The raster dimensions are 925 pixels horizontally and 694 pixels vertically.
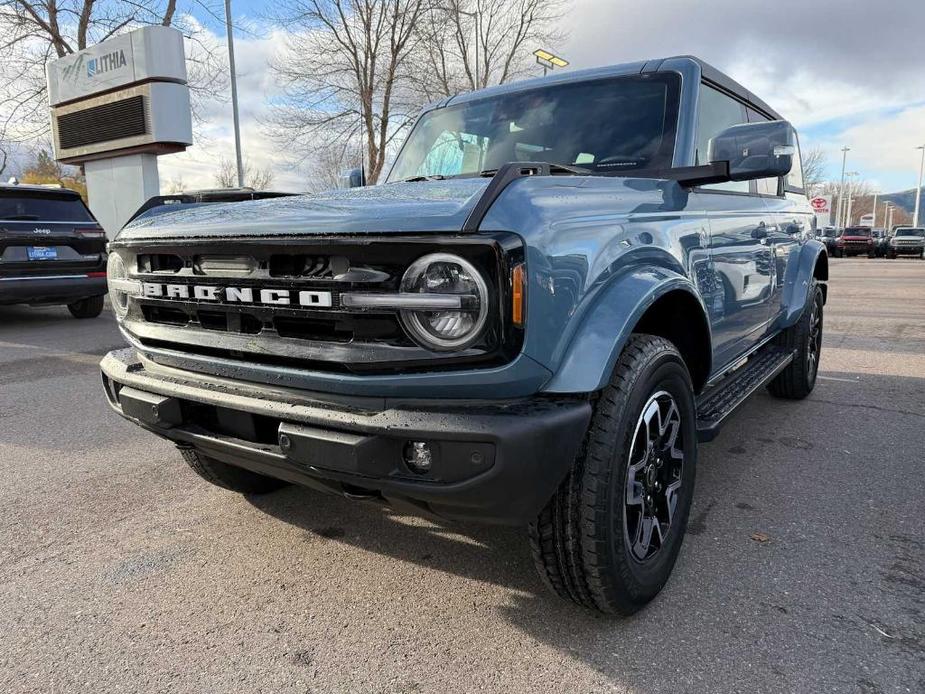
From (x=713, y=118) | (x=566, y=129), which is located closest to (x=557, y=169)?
(x=566, y=129)

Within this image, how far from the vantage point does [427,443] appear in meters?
1.72

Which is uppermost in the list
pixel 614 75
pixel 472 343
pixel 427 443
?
pixel 614 75

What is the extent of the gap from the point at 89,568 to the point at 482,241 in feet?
6.72

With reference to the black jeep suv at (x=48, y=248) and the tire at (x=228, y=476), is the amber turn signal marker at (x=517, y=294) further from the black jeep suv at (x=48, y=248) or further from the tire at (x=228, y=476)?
the black jeep suv at (x=48, y=248)

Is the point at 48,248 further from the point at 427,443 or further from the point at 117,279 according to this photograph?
the point at 427,443

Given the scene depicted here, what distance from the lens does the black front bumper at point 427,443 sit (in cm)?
167

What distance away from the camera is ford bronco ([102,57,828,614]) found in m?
Result: 1.72

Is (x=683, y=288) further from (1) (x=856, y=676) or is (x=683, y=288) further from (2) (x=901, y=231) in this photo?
(2) (x=901, y=231)

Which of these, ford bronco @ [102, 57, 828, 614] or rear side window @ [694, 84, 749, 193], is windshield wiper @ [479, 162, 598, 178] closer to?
ford bronco @ [102, 57, 828, 614]

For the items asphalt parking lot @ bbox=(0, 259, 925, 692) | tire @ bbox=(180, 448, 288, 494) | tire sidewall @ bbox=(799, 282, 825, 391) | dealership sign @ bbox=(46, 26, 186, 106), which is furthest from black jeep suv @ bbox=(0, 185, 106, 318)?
tire sidewall @ bbox=(799, 282, 825, 391)

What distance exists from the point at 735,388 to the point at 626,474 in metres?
1.67

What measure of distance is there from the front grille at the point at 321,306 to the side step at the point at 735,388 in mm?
1296

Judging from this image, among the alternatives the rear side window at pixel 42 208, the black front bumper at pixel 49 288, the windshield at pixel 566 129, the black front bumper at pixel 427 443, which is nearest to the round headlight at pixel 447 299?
the black front bumper at pixel 427 443

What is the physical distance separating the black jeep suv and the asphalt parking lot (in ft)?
17.2
